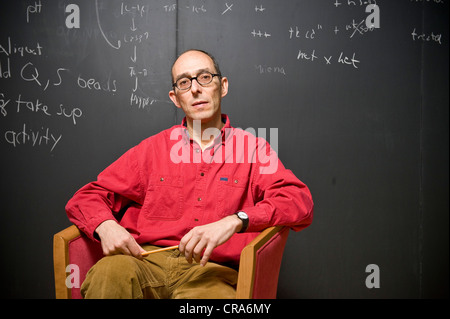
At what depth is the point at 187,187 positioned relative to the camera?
1.70m

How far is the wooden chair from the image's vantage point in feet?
4.18

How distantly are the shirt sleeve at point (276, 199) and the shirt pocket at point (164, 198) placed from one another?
34 cm

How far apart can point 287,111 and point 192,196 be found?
3.47 feet

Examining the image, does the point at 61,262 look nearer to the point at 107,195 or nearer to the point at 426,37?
the point at 107,195

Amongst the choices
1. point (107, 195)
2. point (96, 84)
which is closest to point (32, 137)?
point (96, 84)

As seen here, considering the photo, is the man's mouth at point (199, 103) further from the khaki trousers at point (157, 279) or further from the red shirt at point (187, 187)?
the khaki trousers at point (157, 279)

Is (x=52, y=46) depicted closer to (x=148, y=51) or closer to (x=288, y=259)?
(x=148, y=51)

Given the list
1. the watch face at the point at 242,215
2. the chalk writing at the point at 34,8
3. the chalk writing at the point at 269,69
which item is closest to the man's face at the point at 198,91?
the watch face at the point at 242,215

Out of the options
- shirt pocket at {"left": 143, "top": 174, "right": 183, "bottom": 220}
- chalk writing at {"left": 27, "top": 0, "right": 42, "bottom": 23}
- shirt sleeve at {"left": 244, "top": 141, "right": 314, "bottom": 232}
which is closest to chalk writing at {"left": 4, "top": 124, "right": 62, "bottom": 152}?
chalk writing at {"left": 27, "top": 0, "right": 42, "bottom": 23}

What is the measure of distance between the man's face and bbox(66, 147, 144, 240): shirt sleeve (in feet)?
1.11

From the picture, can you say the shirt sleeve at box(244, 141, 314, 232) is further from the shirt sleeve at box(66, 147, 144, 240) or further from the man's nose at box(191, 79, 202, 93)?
the shirt sleeve at box(66, 147, 144, 240)

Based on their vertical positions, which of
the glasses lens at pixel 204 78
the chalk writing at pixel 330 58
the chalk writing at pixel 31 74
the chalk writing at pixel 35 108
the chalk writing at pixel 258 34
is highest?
the chalk writing at pixel 258 34

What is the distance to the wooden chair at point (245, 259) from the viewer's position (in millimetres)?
1275

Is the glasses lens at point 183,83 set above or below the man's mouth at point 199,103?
above
